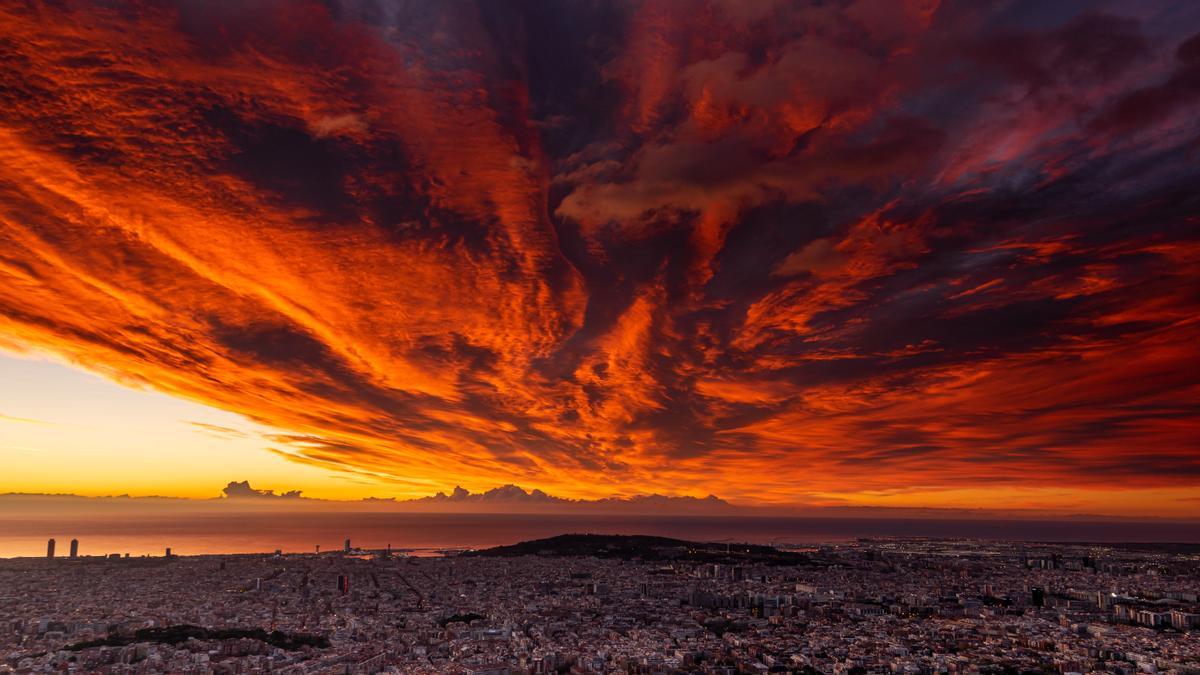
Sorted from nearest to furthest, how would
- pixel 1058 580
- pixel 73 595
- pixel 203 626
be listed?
pixel 203 626 < pixel 73 595 < pixel 1058 580

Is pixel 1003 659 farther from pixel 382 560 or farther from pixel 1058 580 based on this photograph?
pixel 382 560

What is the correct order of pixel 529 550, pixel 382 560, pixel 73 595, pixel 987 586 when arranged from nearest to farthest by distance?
pixel 73 595, pixel 987 586, pixel 382 560, pixel 529 550

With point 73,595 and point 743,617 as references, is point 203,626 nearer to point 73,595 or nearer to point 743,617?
point 73,595

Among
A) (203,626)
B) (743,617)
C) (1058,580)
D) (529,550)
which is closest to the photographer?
(203,626)

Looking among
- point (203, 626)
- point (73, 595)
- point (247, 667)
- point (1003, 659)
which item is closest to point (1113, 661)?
point (1003, 659)

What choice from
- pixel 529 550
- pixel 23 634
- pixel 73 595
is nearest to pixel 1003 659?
pixel 23 634

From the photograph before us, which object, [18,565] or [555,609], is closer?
[555,609]
